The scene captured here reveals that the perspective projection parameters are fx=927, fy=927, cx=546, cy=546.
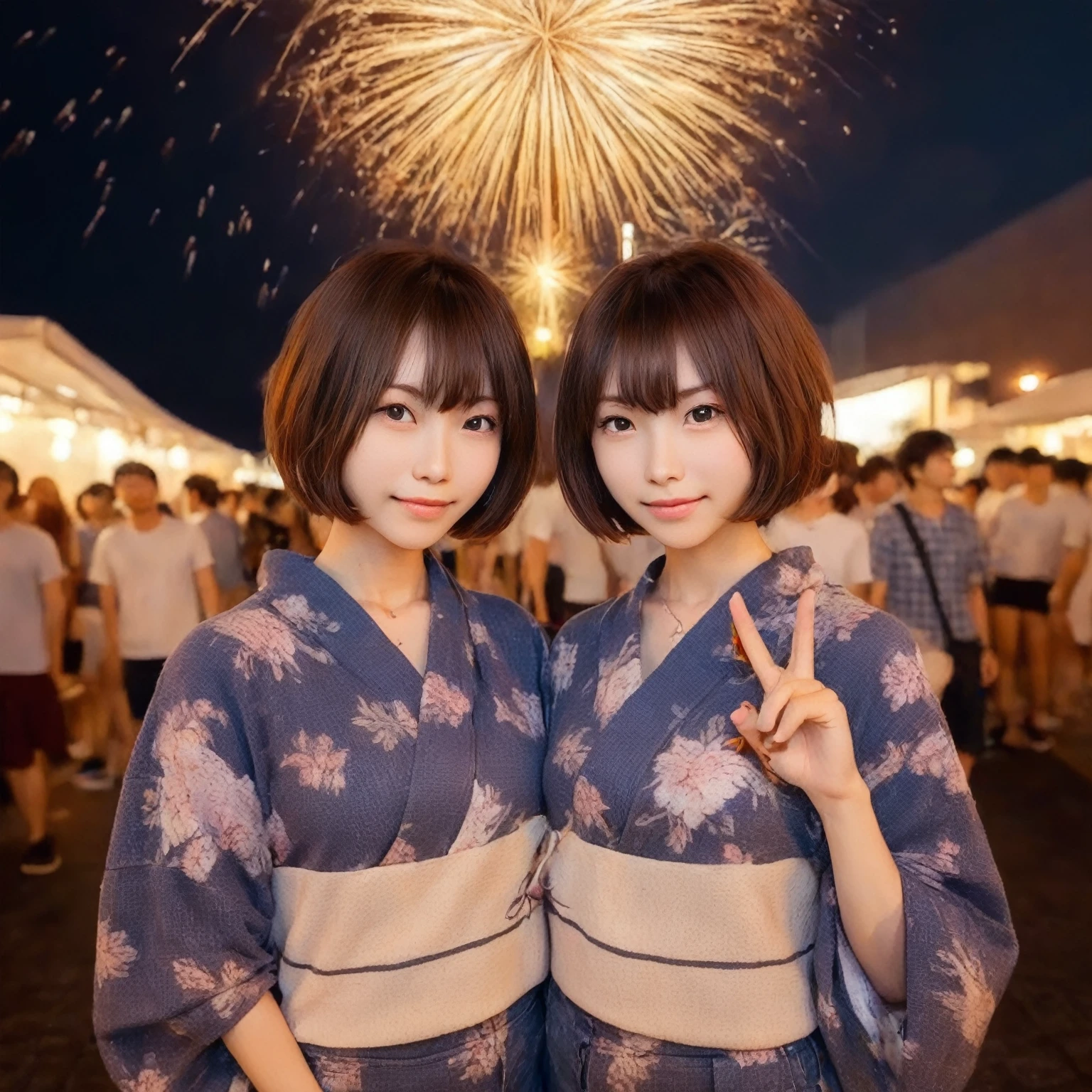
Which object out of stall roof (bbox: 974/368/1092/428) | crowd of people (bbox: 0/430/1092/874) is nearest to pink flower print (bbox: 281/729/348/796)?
crowd of people (bbox: 0/430/1092/874)

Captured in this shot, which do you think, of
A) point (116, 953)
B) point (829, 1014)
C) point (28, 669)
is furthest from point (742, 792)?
point (28, 669)

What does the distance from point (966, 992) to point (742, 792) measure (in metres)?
0.31

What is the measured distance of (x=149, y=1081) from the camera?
43.1 inches

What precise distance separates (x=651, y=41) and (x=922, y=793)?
6168 millimetres

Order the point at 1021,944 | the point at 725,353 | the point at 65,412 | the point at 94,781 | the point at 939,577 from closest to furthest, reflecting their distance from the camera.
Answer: the point at 725,353
the point at 1021,944
the point at 939,577
the point at 94,781
the point at 65,412

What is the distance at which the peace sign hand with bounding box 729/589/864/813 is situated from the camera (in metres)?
0.95

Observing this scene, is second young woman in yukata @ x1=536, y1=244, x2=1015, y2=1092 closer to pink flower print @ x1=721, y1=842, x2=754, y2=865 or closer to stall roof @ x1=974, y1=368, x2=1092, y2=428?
pink flower print @ x1=721, y1=842, x2=754, y2=865

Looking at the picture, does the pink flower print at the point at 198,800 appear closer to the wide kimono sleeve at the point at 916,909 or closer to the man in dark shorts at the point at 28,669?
the wide kimono sleeve at the point at 916,909

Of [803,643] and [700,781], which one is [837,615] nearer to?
[803,643]

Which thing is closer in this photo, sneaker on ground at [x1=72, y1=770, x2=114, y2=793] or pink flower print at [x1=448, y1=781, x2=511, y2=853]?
pink flower print at [x1=448, y1=781, x2=511, y2=853]

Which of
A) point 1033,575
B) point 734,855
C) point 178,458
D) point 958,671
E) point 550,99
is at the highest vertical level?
point 550,99

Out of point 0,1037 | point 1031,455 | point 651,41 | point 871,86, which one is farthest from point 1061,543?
point 0,1037

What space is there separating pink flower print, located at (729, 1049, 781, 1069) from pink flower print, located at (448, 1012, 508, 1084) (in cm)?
31

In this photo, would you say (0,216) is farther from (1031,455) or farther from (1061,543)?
(1061,543)
